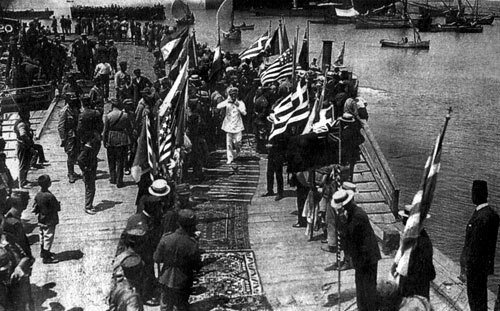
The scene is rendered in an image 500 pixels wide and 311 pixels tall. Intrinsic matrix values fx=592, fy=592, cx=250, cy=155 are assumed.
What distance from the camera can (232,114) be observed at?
14.3 meters

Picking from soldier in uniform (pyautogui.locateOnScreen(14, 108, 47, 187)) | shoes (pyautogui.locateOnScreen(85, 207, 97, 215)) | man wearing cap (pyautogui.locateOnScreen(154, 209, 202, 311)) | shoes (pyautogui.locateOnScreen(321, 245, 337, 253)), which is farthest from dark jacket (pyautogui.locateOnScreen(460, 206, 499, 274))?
soldier in uniform (pyautogui.locateOnScreen(14, 108, 47, 187))

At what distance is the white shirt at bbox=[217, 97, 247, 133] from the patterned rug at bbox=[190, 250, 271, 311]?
4.89m

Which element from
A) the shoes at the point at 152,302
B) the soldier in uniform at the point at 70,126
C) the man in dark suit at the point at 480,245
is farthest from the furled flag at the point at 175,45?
the man in dark suit at the point at 480,245

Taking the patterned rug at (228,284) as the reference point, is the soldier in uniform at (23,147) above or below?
above

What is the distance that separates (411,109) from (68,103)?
85.5ft

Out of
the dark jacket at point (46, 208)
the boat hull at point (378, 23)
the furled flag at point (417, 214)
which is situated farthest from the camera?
the boat hull at point (378, 23)

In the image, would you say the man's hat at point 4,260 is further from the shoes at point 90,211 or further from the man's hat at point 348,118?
the man's hat at point 348,118

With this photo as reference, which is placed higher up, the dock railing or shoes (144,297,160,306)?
the dock railing

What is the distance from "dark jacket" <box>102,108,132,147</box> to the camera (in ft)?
41.5

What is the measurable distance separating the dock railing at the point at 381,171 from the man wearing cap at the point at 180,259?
609 cm

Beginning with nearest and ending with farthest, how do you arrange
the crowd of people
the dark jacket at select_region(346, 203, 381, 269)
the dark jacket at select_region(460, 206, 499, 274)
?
the dark jacket at select_region(346, 203, 381, 269)
the dark jacket at select_region(460, 206, 499, 274)
the crowd of people

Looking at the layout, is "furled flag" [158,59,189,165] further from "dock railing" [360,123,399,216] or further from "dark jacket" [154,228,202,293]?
"dock railing" [360,123,399,216]

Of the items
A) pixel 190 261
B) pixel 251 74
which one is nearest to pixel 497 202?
pixel 251 74

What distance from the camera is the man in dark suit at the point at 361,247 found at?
7.30 metres
